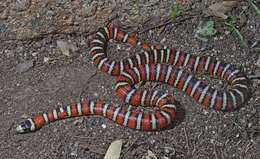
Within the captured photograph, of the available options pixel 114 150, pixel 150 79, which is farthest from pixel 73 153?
pixel 150 79

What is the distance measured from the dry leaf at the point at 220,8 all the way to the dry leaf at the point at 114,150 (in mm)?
3368

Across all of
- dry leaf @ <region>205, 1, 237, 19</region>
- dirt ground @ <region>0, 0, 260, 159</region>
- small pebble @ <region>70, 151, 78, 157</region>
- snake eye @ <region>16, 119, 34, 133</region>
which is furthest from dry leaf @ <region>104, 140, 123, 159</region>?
dry leaf @ <region>205, 1, 237, 19</region>

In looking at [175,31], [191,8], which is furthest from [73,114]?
[191,8]

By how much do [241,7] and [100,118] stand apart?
3.79m

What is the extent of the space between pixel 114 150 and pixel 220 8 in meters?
3.68

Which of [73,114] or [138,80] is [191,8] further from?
[73,114]

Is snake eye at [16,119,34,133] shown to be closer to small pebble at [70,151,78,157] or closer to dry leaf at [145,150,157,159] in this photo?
small pebble at [70,151,78,157]

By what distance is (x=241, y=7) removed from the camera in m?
6.83

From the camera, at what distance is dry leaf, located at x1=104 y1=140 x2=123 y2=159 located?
530 centimetres

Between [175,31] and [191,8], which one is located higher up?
[191,8]

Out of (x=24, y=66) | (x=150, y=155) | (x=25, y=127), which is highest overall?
(x=24, y=66)

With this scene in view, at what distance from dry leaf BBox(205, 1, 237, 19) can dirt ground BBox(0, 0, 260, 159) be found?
0.97 feet

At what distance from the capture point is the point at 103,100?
6145 mm

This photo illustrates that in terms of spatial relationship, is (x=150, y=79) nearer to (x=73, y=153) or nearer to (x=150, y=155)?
(x=150, y=155)
